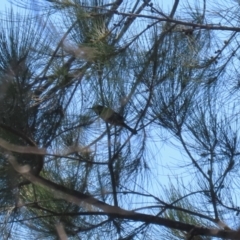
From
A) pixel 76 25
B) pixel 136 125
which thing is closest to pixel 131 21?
pixel 76 25

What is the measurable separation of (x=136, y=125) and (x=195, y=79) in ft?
0.67

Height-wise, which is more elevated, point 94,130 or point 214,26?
point 214,26

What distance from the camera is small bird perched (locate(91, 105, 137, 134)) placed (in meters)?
2.01

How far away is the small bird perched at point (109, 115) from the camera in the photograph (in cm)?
201

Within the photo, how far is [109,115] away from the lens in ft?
6.72

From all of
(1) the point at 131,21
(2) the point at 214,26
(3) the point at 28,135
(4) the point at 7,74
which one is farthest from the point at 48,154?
(2) the point at 214,26

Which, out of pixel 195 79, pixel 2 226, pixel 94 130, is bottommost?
pixel 2 226

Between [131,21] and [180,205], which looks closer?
[131,21]

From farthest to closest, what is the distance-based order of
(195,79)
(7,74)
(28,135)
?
(195,79) → (28,135) → (7,74)

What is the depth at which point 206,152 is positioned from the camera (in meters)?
2.23

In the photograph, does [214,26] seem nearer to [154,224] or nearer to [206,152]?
[206,152]

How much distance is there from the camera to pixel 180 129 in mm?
2203

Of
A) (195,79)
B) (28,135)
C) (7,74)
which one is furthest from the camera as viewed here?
(195,79)

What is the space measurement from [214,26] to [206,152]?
15.5 inches
